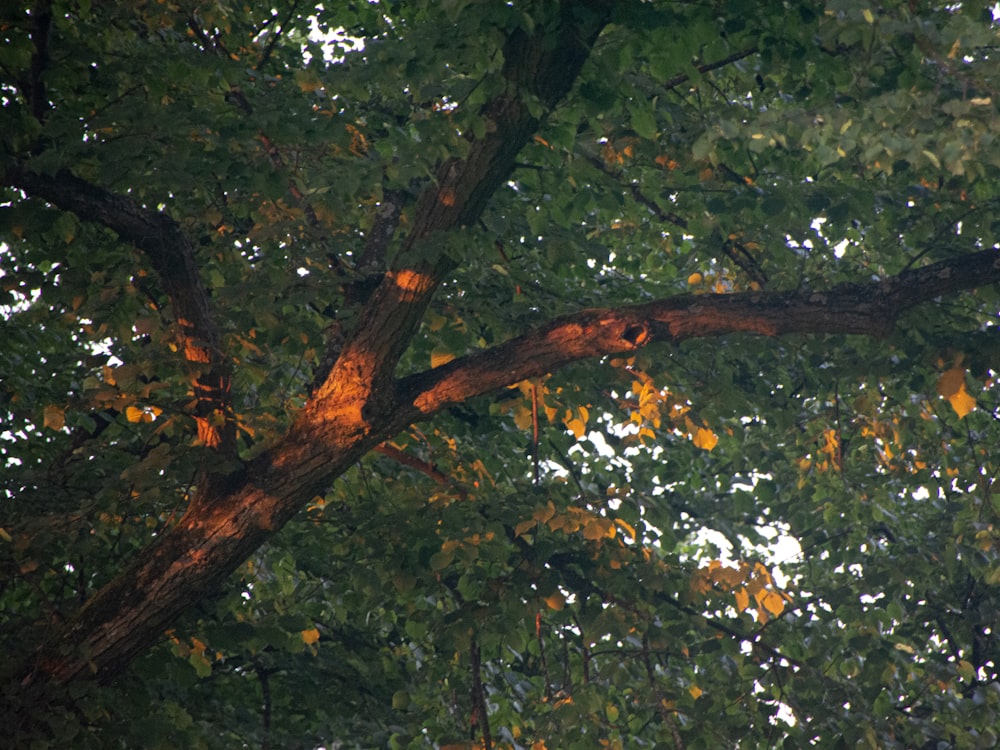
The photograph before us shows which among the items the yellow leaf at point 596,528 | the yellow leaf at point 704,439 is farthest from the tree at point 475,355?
the yellow leaf at point 704,439

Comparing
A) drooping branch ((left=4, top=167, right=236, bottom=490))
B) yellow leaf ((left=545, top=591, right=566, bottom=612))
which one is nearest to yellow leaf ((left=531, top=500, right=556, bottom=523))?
yellow leaf ((left=545, top=591, right=566, bottom=612))

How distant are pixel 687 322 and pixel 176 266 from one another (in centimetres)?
245

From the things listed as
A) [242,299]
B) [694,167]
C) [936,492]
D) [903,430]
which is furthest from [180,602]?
[936,492]

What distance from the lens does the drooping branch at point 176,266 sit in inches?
198

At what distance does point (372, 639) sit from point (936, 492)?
4.00 meters

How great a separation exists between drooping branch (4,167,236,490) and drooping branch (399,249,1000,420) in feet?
2.83

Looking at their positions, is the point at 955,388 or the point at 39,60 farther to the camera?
the point at 955,388

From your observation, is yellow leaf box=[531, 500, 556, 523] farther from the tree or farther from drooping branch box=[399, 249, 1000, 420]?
drooping branch box=[399, 249, 1000, 420]

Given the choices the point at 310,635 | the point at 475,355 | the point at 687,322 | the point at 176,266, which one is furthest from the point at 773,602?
the point at 176,266

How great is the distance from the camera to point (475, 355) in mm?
5215

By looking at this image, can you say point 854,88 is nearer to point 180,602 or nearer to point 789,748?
point 789,748

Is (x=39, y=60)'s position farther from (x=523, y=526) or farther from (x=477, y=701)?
(x=477, y=701)

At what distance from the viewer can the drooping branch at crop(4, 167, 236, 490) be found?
502 centimetres

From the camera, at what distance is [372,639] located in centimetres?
773
